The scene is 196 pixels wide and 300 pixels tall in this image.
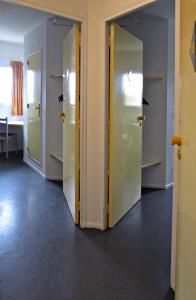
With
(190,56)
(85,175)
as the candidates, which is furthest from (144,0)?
(85,175)

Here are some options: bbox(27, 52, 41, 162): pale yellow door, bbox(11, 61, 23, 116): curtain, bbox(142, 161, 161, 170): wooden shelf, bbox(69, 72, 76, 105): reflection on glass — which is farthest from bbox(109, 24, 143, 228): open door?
bbox(11, 61, 23, 116): curtain

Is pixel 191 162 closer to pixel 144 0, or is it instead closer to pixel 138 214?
pixel 144 0

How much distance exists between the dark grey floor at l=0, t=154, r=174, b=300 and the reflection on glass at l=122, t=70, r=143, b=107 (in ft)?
4.06

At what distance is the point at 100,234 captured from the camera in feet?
9.15

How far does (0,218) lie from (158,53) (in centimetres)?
298

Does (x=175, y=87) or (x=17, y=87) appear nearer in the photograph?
(x=175, y=87)

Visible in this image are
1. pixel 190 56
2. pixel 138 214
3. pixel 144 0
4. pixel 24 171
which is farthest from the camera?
pixel 24 171

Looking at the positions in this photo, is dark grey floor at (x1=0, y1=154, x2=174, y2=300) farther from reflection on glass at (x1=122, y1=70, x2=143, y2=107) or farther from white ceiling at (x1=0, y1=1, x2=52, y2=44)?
white ceiling at (x1=0, y1=1, x2=52, y2=44)

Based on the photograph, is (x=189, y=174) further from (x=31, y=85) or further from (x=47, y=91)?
(x=31, y=85)

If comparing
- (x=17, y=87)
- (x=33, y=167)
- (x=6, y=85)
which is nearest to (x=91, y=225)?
(x=33, y=167)

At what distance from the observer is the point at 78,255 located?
7.81ft

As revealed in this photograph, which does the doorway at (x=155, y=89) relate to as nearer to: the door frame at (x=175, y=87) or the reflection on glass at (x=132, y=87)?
the reflection on glass at (x=132, y=87)

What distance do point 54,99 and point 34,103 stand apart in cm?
74

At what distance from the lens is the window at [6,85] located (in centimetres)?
679
